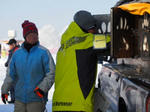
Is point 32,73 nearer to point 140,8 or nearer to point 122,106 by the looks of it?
point 122,106

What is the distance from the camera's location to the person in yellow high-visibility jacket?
3746mm

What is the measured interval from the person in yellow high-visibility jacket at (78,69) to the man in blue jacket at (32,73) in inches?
11.1

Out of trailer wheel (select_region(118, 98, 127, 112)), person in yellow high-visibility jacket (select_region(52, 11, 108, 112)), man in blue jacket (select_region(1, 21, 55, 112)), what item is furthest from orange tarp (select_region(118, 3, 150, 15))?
man in blue jacket (select_region(1, 21, 55, 112))

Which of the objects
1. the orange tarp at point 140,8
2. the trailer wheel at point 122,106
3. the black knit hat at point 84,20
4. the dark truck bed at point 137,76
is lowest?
the trailer wheel at point 122,106

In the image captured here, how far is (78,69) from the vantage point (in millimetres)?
3779

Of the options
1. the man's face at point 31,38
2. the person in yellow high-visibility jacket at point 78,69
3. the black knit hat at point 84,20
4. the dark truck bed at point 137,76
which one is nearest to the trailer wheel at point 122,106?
the dark truck bed at point 137,76

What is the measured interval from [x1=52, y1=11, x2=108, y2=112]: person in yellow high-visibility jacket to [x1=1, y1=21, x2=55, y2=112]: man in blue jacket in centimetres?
28

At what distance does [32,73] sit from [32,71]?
0.03 m

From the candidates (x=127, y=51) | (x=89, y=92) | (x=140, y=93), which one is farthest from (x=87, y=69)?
(x=140, y=93)

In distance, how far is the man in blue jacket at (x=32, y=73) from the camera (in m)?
4.18

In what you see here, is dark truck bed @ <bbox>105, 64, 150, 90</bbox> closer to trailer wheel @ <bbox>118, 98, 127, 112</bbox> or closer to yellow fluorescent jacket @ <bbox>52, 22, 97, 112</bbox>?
trailer wheel @ <bbox>118, 98, 127, 112</bbox>

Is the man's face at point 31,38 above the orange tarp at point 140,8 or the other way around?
the other way around

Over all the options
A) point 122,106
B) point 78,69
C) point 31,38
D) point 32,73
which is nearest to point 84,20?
point 78,69

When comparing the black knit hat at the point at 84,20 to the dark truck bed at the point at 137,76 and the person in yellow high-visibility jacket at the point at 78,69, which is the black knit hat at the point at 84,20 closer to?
the person in yellow high-visibility jacket at the point at 78,69
